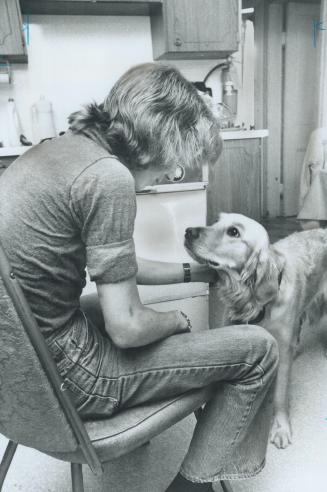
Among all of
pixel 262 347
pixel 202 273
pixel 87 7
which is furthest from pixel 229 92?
pixel 262 347

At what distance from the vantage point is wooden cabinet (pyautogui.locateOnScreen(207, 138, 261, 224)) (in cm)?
285

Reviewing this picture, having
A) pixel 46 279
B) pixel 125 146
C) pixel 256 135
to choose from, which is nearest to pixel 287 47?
pixel 256 135

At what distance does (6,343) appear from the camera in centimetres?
64

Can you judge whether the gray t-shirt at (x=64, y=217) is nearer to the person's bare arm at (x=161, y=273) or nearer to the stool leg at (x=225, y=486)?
the person's bare arm at (x=161, y=273)

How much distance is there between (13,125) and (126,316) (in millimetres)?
2596

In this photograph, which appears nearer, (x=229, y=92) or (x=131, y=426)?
(x=131, y=426)

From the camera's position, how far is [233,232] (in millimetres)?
1377

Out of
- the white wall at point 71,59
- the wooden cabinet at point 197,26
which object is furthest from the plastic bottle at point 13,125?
the wooden cabinet at point 197,26

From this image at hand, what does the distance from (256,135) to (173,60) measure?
1053 millimetres

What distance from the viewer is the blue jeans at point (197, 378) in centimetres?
81

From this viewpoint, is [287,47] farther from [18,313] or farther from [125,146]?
[18,313]

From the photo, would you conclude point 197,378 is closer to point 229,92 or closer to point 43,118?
point 43,118


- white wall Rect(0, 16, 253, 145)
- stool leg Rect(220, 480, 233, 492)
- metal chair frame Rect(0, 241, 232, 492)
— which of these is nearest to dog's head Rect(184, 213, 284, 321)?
stool leg Rect(220, 480, 233, 492)

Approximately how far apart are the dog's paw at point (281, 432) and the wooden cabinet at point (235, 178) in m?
1.61
